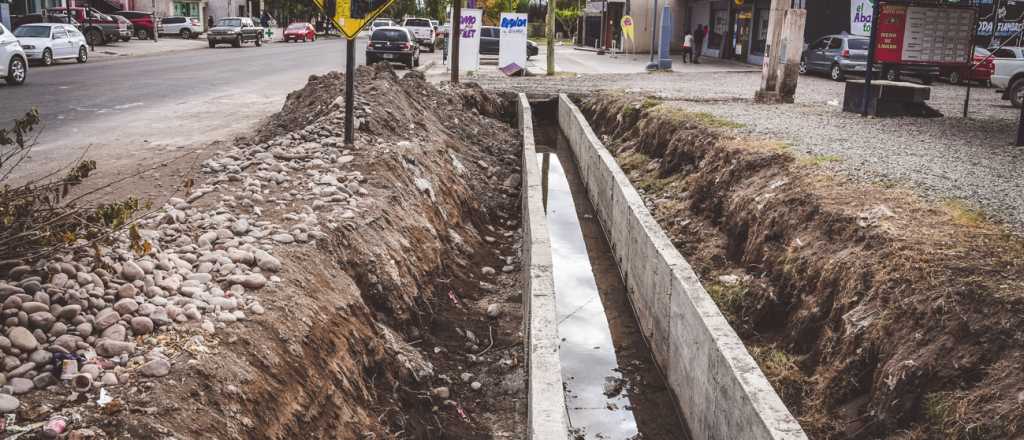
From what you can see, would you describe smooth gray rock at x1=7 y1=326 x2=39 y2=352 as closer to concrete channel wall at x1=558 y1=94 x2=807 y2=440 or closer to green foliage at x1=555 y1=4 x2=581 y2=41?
concrete channel wall at x1=558 y1=94 x2=807 y2=440

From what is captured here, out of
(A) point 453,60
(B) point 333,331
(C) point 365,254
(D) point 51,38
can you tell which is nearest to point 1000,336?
(B) point 333,331

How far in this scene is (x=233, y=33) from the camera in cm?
4531

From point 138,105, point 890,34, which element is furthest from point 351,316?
point 890,34

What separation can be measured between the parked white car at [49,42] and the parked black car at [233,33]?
17056mm

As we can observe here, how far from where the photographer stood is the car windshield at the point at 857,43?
2812 centimetres

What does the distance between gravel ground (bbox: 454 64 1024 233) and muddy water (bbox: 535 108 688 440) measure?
285 cm

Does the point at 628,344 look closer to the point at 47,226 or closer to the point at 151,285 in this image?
the point at 151,285

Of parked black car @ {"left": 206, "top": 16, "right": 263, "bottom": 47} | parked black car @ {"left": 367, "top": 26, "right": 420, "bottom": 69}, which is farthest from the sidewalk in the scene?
parked black car @ {"left": 367, "top": 26, "right": 420, "bottom": 69}

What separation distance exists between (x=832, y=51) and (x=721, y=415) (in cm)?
2664

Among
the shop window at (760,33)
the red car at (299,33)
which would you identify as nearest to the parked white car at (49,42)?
the shop window at (760,33)

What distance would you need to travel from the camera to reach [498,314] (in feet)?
25.5

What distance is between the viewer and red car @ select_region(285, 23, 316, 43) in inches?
2205

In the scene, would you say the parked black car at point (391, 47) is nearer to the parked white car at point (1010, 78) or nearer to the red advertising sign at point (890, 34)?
the red advertising sign at point (890, 34)

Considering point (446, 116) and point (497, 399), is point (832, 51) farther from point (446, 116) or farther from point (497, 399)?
point (497, 399)
